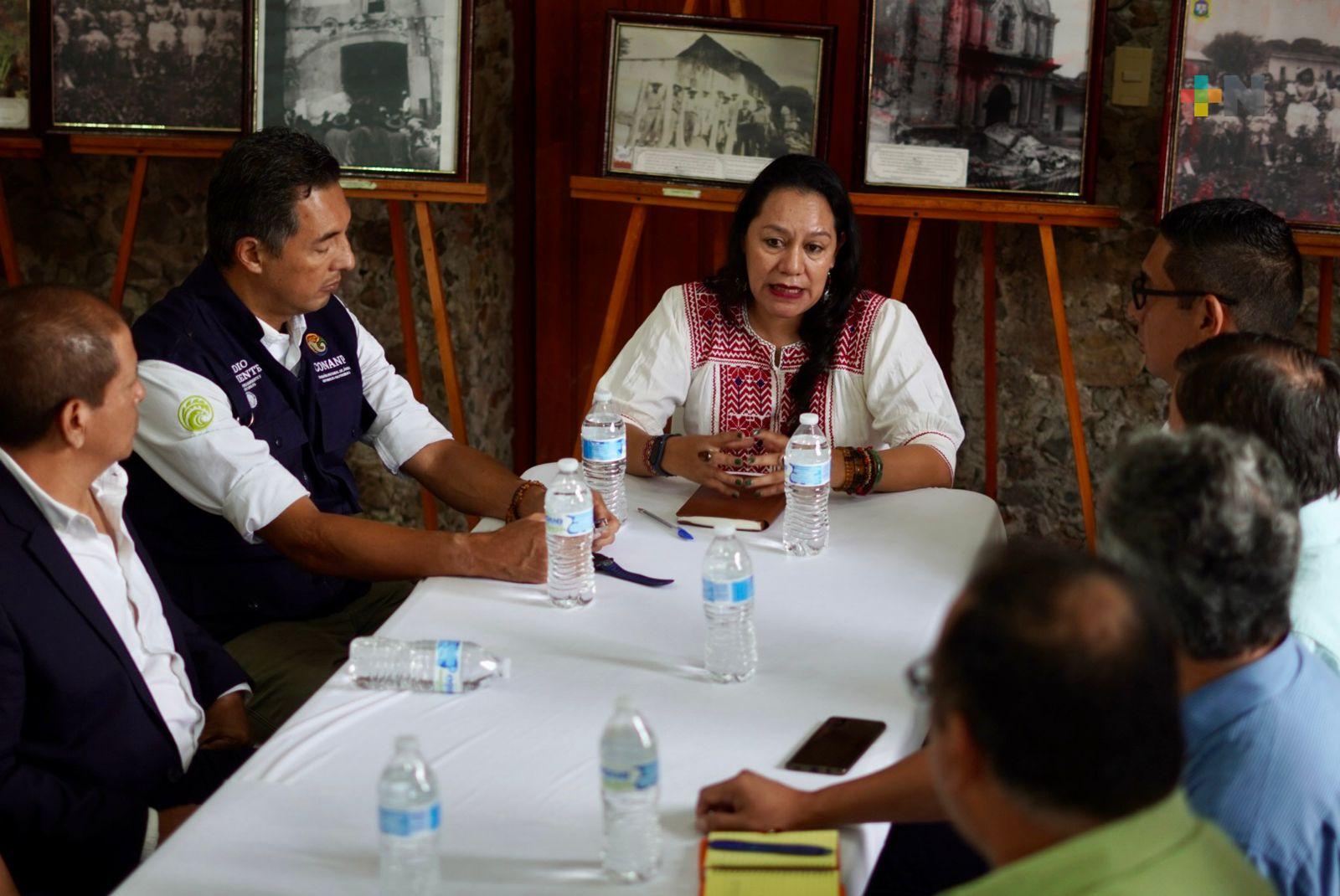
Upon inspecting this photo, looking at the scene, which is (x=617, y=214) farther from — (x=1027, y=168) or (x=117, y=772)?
(x=117, y=772)

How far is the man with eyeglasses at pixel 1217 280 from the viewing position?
102 inches

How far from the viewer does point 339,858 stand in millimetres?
1456

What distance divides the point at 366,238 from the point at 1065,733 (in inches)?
144

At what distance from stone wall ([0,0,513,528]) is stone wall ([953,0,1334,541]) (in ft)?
4.94

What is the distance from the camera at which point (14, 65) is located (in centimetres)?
396

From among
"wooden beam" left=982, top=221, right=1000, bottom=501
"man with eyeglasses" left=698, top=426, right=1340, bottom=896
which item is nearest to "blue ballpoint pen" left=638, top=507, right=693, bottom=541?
"man with eyeglasses" left=698, top=426, right=1340, bottom=896

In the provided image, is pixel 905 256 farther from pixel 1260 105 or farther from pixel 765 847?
pixel 765 847

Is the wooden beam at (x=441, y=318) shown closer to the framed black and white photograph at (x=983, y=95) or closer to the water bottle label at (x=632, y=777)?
the framed black and white photograph at (x=983, y=95)

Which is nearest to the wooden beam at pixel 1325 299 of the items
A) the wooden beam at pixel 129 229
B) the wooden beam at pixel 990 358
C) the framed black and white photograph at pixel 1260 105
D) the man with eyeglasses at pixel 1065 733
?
the framed black and white photograph at pixel 1260 105

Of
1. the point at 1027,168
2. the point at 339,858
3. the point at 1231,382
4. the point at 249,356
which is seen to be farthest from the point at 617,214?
the point at 339,858

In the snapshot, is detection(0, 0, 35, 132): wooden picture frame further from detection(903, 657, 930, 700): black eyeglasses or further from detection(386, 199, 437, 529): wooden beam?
detection(903, 657, 930, 700): black eyeglasses

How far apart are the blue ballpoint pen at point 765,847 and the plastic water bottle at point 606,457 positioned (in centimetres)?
111

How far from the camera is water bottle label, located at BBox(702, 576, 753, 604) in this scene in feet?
6.19

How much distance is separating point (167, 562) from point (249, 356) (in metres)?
0.41
